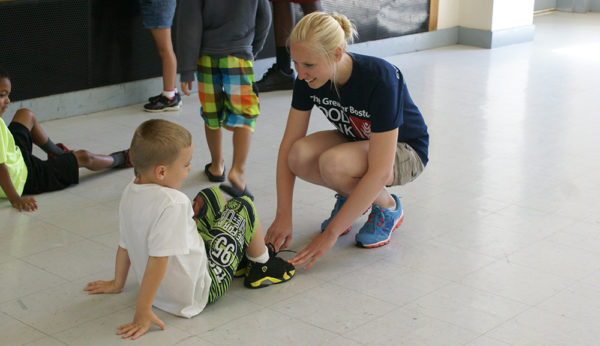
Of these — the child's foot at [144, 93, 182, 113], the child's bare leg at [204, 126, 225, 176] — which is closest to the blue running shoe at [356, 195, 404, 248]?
the child's bare leg at [204, 126, 225, 176]

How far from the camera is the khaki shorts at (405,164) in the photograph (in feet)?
8.70

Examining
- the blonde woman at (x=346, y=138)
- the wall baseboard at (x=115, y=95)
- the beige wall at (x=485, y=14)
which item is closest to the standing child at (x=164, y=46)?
the wall baseboard at (x=115, y=95)

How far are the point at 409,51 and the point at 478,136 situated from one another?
2.55 m

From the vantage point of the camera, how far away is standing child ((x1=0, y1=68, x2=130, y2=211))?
2.98 m

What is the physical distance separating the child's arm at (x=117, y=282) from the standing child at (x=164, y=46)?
2.30m

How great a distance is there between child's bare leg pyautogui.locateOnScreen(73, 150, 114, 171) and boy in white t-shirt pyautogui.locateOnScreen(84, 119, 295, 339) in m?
1.10

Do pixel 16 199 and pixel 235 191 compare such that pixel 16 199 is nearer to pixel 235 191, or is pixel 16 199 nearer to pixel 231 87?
pixel 235 191

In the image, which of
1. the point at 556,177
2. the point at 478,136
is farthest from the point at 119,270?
the point at 478,136

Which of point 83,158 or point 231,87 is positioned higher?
point 231,87

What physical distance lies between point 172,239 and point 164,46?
103 inches

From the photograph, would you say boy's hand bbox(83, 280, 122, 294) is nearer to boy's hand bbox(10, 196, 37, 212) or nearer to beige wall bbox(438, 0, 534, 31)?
boy's hand bbox(10, 196, 37, 212)

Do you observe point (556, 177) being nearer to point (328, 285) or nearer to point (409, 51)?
point (328, 285)

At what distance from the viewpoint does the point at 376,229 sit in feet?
8.71

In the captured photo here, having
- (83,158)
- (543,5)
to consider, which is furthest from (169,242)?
(543,5)
